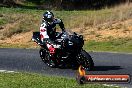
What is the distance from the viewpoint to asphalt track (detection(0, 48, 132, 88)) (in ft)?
49.9

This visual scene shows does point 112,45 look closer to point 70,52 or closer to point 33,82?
point 70,52

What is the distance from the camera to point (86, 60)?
49.6ft

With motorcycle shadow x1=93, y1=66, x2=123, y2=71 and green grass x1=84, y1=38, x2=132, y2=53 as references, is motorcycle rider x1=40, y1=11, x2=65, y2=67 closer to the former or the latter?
motorcycle shadow x1=93, y1=66, x2=123, y2=71

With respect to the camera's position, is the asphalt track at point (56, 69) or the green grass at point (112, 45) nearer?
the asphalt track at point (56, 69)

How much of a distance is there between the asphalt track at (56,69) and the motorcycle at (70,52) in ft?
1.06

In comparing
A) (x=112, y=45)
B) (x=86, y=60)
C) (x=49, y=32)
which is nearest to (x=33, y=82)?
(x=86, y=60)

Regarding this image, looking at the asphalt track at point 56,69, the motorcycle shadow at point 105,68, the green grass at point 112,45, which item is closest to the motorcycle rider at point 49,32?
the asphalt track at point 56,69

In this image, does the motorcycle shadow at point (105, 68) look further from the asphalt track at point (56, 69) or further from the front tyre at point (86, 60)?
the front tyre at point (86, 60)

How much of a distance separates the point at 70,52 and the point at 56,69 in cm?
78

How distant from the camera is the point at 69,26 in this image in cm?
3011

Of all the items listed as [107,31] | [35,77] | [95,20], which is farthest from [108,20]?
[35,77]

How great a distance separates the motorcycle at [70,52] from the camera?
15.2 m

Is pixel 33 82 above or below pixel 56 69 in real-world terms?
above

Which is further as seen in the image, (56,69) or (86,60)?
(56,69)
